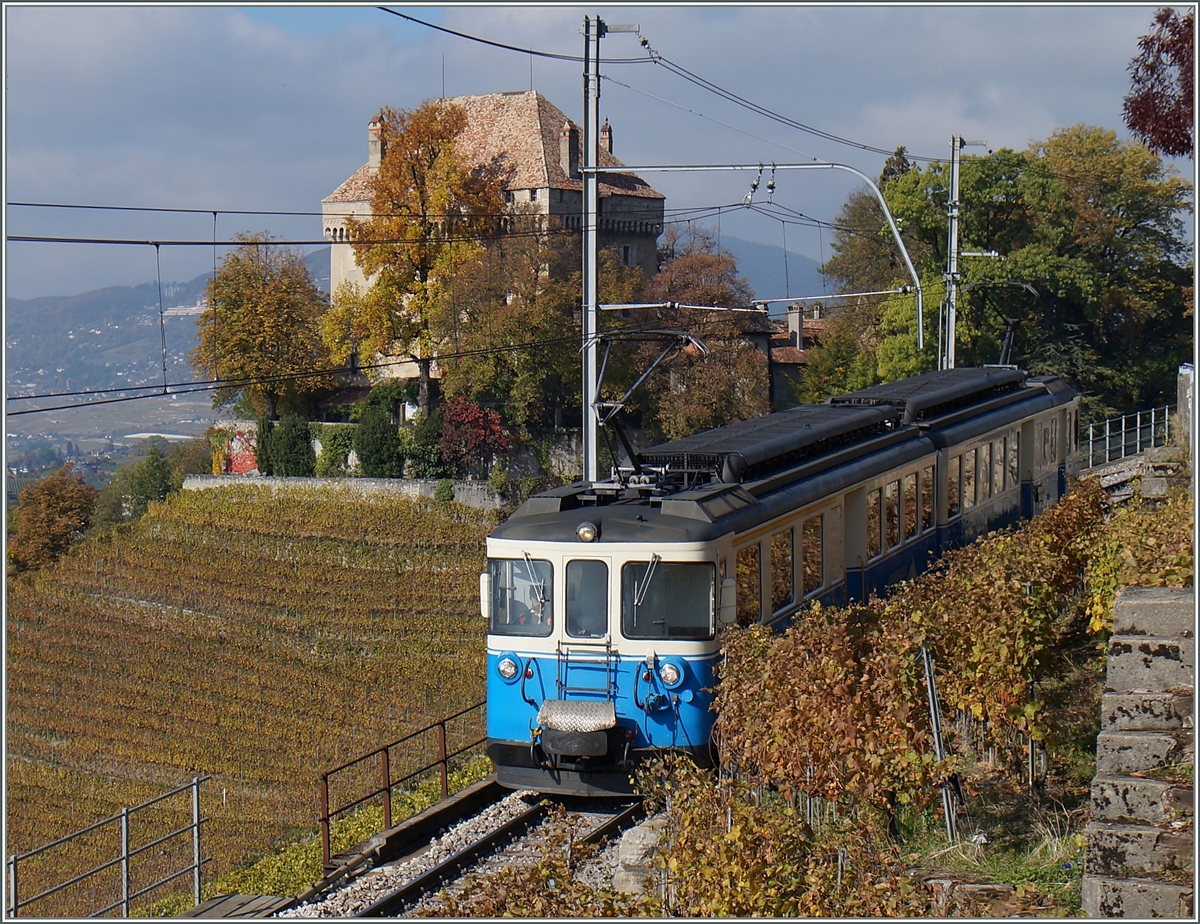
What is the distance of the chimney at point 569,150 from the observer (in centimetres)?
7538

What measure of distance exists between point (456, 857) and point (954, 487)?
999 cm

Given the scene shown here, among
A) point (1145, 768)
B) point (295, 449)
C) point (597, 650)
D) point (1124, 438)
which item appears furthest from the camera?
point (295, 449)

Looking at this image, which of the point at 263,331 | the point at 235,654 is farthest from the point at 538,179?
the point at 235,654

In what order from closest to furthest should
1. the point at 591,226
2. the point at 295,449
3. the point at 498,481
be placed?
the point at 591,226 < the point at 498,481 < the point at 295,449

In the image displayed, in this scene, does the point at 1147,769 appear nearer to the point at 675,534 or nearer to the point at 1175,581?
the point at 1175,581

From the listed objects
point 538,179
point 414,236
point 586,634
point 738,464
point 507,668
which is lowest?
point 507,668

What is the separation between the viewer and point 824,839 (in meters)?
7.83

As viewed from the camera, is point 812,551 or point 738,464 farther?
point 812,551

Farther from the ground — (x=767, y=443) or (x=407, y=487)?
(x=767, y=443)

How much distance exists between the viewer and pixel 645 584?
1223 cm

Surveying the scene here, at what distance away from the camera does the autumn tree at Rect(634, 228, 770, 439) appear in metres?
56.7

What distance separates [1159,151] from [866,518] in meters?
5.53

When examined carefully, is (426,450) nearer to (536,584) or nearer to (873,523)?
(873,523)

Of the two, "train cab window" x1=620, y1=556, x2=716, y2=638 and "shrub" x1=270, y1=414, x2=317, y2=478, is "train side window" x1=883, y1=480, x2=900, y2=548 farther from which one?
"shrub" x1=270, y1=414, x2=317, y2=478
